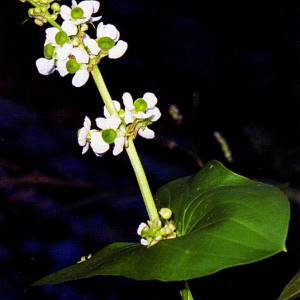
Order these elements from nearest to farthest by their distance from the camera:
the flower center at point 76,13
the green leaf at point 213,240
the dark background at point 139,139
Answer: the green leaf at point 213,240, the flower center at point 76,13, the dark background at point 139,139

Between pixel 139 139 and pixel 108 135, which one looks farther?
pixel 139 139

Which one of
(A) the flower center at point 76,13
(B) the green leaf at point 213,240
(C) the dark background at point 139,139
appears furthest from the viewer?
(C) the dark background at point 139,139

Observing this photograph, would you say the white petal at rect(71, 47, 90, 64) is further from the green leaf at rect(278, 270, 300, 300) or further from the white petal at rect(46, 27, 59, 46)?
the green leaf at rect(278, 270, 300, 300)

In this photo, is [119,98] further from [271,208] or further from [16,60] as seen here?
[271,208]

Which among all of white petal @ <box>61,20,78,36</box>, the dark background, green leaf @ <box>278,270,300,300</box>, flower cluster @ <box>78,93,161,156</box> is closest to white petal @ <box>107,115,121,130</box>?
flower cluster @ <box>78,93,161,156</box>

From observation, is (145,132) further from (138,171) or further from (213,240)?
(213,240)

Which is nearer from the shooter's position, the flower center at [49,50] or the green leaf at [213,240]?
the green leaf at [213,240]

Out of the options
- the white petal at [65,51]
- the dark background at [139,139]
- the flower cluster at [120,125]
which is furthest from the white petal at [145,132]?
the dark background at [139,139]

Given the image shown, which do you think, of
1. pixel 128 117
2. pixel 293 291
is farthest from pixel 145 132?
pixel 293 291

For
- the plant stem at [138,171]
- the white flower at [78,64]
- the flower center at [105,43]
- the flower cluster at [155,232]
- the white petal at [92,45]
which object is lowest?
the flower cluster at [155,232]

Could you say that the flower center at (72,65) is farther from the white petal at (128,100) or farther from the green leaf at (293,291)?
the green leaf at (293,291)
